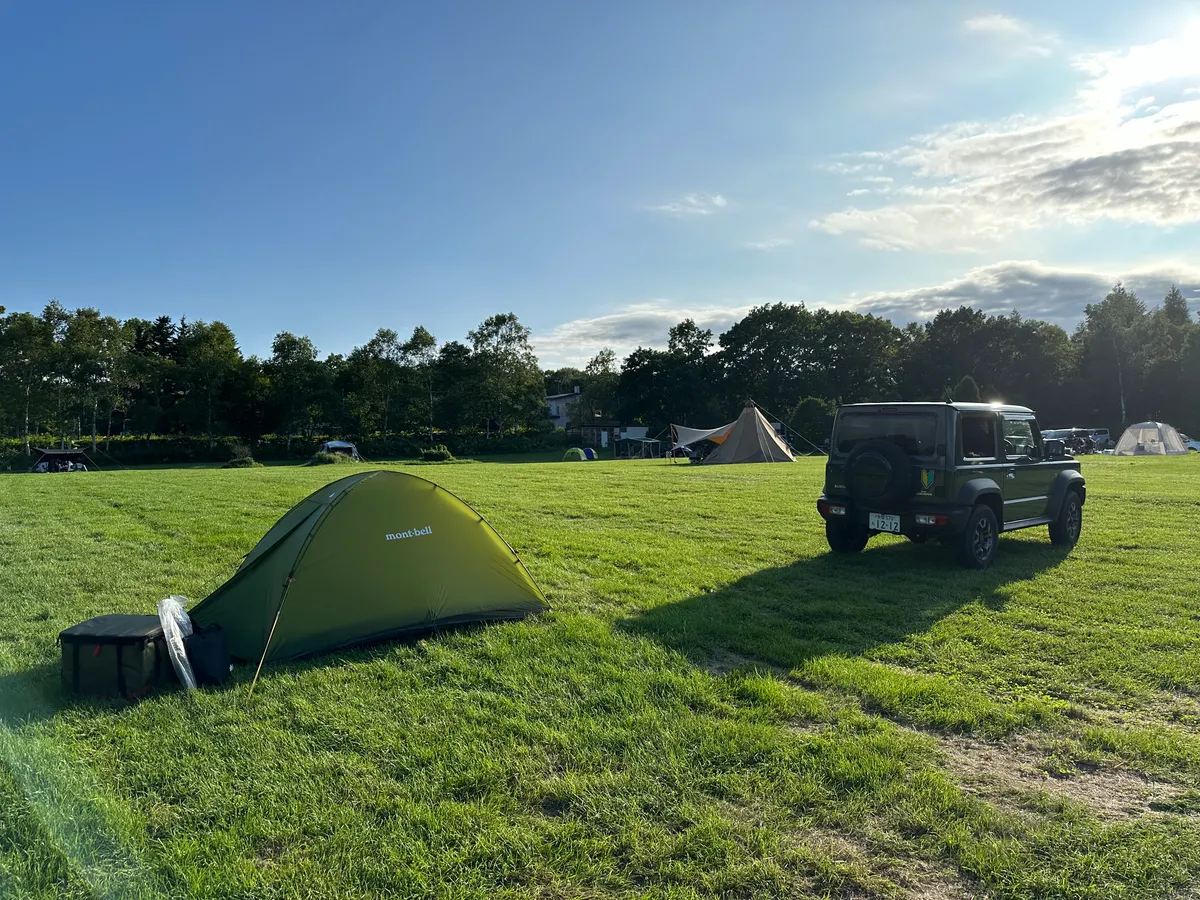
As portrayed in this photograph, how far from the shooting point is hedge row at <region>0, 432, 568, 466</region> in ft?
147

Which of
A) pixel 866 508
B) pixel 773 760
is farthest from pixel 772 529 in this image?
pixel 773 760

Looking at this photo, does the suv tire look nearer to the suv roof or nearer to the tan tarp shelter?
the suv roof

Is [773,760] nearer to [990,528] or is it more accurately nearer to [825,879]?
[825,879]

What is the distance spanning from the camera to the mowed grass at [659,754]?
9.70 ft

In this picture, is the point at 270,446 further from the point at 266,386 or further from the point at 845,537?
the point at 845,537

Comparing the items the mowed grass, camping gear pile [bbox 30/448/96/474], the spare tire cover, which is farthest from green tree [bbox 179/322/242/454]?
the spare tire cover

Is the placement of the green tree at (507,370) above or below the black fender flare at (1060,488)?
above

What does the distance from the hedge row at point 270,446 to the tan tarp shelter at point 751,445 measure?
85.1 ft

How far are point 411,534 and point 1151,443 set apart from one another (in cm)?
4710

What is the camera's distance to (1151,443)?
40.2 m

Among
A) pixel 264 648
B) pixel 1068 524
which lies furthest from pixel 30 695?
pixel 1068 524

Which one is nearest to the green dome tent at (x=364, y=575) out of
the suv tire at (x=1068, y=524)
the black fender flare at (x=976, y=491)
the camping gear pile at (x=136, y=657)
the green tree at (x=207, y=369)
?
the camping gear pile at (x=136, y=657)

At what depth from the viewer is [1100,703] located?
470 cm

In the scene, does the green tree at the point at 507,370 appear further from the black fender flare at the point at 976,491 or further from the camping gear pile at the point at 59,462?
the black fender flare at the point at 976,491
